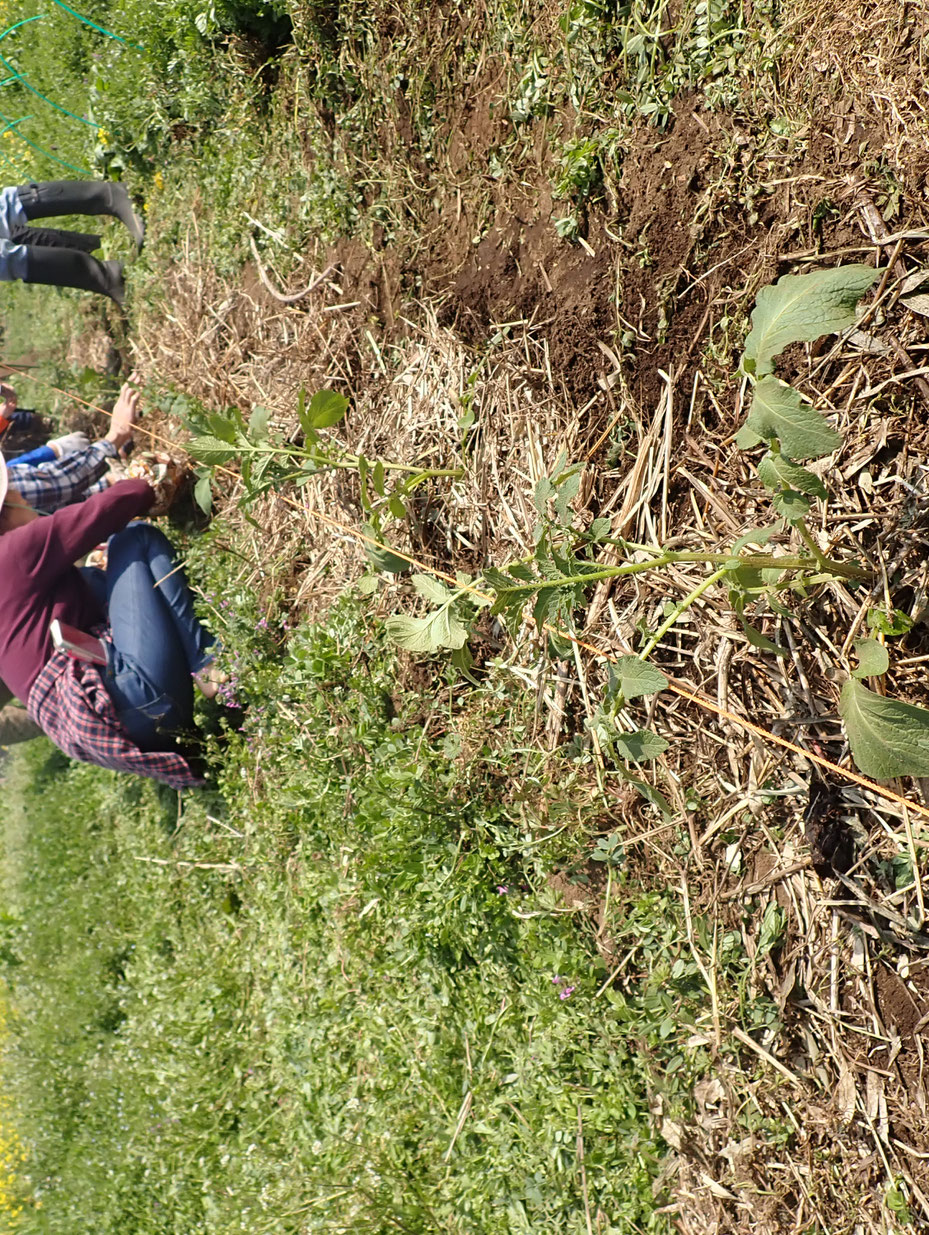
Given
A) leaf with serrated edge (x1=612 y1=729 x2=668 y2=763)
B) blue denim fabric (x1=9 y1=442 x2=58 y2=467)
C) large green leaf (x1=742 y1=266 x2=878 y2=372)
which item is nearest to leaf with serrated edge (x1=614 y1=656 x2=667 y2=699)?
leaf with serrated edge (x1=612 y1=729 x2=668 y2=763)

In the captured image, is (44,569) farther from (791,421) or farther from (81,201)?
(791,421)

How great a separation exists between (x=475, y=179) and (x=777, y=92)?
1131mm

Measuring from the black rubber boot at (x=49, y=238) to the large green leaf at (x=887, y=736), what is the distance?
209 inches

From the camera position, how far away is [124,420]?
15.6 ft

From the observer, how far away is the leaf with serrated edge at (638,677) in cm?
184

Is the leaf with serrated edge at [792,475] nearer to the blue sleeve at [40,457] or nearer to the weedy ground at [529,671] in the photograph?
the weedy ground at [529,671]

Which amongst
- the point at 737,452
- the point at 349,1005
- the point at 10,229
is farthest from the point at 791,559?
the point at 10,229

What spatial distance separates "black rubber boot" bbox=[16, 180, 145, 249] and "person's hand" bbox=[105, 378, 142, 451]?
1021mm

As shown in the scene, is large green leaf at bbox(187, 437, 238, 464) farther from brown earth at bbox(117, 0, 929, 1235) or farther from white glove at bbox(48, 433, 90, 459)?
white glove at bbox(48, 433, 90, 459)

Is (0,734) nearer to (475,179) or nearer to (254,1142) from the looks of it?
(254,1142)

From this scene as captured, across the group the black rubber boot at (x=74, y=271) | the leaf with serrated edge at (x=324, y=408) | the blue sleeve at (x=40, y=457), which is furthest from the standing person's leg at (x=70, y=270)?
the leaf with serrated edge at (x=324, y=408)

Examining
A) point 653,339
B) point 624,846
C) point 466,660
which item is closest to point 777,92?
point 653,339

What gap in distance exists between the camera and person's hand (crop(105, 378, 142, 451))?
15.6ft

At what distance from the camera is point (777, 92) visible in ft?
7.07
